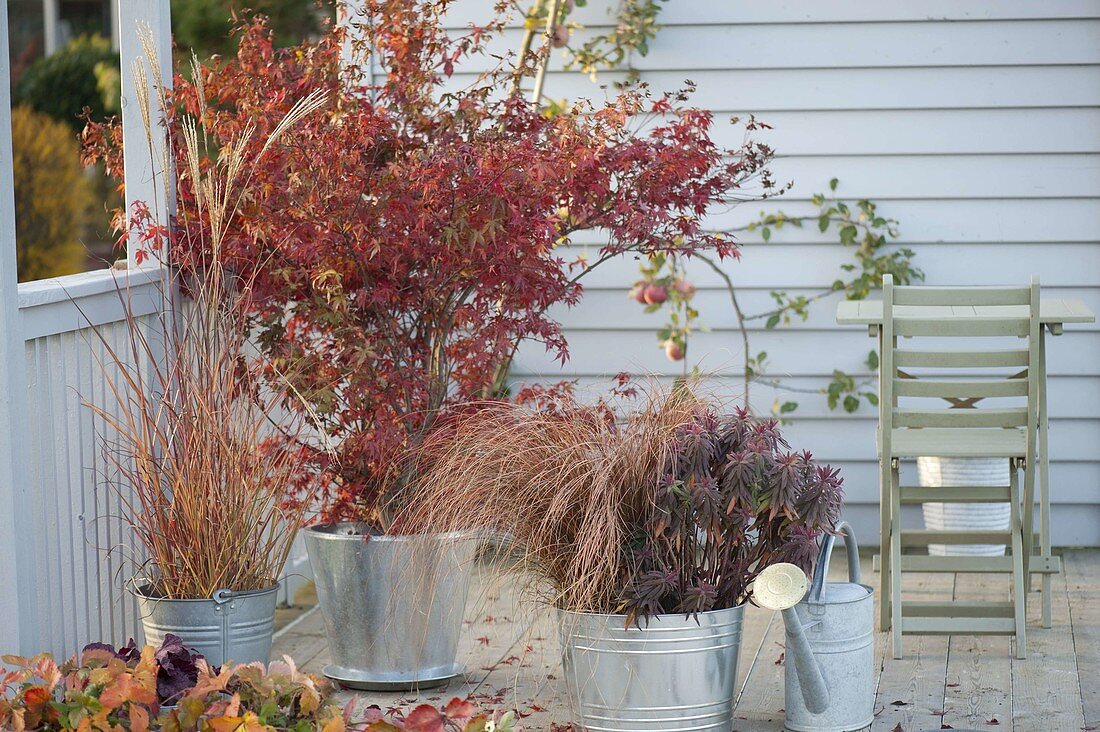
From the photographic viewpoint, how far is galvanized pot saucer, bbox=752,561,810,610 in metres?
2.94

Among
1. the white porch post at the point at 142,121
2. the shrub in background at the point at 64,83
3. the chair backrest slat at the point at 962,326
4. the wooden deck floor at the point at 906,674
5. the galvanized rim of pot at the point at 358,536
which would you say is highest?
the shrub in background at the point at 64,83

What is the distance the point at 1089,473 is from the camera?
17.5 feet

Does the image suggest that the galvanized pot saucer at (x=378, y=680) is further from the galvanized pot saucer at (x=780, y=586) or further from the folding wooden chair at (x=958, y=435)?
the folding wooden chair at (x=958, y=435)

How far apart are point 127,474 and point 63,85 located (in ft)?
28.2

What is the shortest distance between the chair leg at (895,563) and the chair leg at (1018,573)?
1.08ft

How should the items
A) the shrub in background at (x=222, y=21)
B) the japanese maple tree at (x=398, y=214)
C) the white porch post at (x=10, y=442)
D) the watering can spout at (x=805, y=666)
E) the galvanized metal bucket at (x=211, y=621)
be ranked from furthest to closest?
the shrub in background at (x=222, y=21) → the japanese maple tree at (x=398, y=214) → the galvanized metal bucket at (x=211, y=621) → the watering can spout at (x=805, y=666) → the white porch post at (x=10, y=442)

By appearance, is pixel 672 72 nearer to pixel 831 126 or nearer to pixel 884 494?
pixel 831 126

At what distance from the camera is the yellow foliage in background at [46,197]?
9891 mm

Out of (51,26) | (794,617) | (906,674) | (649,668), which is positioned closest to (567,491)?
(649,668)

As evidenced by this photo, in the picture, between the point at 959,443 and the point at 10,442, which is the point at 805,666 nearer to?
the point at 959,443

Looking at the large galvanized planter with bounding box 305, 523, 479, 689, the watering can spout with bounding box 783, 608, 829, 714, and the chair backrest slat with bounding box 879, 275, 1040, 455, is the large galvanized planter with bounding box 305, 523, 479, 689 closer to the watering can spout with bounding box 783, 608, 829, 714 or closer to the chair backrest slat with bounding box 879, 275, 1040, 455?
the watering can spout with bounding box 783, 608, 829, 714

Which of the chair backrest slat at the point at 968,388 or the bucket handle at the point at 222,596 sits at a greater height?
the chair backrest slat at the point at 968,388

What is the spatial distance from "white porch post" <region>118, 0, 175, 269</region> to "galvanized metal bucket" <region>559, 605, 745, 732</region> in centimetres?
155

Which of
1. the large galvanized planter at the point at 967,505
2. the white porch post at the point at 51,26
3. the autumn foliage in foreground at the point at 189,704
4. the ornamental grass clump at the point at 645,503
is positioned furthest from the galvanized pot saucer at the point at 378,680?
the white porch post at the point at 51,26
